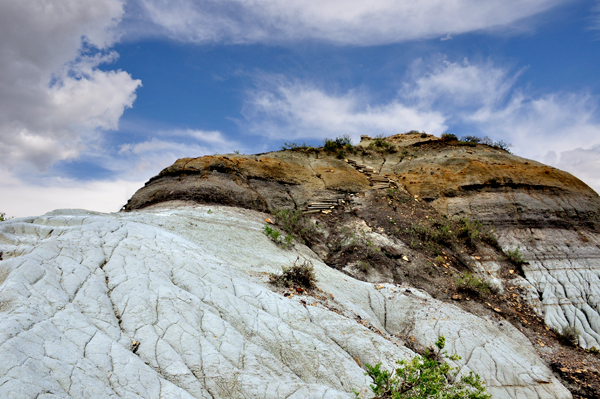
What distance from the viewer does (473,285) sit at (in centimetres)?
1170

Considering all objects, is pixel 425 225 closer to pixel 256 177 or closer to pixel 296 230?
pixel 296 230

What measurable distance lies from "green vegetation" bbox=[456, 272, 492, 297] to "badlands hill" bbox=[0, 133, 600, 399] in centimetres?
7

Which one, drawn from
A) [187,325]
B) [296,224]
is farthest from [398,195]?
[187,325]

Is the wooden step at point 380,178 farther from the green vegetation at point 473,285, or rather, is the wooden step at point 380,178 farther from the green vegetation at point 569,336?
the green vegetation at point 569,336

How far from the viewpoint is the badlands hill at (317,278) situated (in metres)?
4.39

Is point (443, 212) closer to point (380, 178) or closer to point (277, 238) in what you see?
point (380, 178)

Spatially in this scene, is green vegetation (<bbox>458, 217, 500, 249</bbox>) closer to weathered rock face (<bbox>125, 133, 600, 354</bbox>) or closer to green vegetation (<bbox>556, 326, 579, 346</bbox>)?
weathered rock face (<bbox>125, 133, 600, 354</bbox>)

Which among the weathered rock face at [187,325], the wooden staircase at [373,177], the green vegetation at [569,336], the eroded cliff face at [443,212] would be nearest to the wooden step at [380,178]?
the wooden staircase at [373,177]

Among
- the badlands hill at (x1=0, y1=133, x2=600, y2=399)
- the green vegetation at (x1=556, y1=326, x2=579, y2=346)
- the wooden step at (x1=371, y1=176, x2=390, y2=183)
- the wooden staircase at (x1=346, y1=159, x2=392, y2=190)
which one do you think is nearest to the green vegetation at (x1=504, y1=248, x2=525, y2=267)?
the badlands hill at (x1=0, y1=133, x2=600, y2=399)

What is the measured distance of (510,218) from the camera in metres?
15.4

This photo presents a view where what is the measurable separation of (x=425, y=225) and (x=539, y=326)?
5621 millimetres

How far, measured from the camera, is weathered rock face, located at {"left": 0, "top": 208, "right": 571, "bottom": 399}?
12.7ft

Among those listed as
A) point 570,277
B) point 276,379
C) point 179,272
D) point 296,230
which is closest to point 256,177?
point 296,230

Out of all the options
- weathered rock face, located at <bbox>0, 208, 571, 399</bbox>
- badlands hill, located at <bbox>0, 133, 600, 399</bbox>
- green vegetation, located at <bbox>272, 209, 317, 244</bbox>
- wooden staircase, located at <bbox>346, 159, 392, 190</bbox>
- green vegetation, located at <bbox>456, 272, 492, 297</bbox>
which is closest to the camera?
weathered rock face, located at <bbox>0, 208, 571, 399</bbox>
